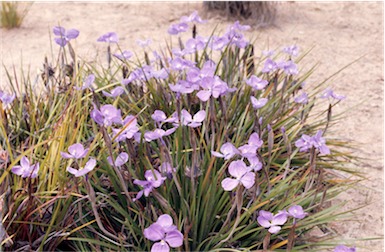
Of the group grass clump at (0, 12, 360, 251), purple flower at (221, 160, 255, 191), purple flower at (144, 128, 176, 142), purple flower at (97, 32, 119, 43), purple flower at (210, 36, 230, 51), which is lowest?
grass clump at (0, 12, 360, 251)

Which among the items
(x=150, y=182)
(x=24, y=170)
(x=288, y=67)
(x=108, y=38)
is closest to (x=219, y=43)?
(x=288, y=67)

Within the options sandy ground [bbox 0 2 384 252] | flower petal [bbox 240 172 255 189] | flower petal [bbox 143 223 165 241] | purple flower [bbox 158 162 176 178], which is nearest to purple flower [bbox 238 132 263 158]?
flower petal [bbox 240 172 255 189]

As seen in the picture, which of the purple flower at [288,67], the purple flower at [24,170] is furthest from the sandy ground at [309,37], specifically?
the purple flower at [24,170]

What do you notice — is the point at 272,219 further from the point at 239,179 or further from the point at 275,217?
the point at 239,179

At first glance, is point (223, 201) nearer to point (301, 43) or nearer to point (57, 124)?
point (57, 124)

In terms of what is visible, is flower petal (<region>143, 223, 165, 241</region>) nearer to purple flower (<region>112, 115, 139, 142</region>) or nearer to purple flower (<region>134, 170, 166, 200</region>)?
purple flower (<region>134, 170, 166, 200</region>)

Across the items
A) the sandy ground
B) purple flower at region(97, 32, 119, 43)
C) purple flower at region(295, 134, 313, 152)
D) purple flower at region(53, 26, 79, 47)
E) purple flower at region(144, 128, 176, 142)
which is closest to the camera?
purple flower at region(144, 128, 176, 142)
